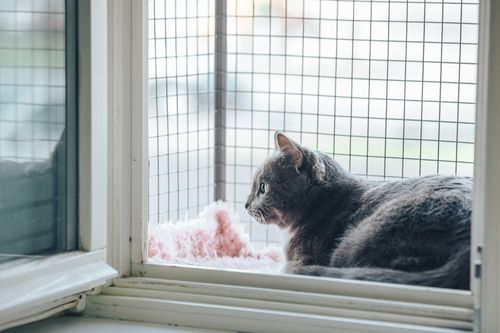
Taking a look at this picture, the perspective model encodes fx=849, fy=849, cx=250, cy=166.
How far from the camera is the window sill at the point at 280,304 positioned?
1.40 metres

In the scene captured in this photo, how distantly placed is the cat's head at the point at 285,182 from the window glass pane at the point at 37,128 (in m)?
0.55

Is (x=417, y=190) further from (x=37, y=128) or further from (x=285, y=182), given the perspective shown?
(x=37, y=128)

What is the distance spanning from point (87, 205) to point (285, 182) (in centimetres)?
54

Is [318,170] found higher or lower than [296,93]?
lower

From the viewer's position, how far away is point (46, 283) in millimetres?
1363

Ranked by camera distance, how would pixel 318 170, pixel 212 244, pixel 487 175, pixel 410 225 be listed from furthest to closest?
pixel 212 244 < pixel 318 170 < pixel 410 225 < pixel 487 175

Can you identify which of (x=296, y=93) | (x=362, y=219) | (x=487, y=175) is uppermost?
(x=296, y=93)

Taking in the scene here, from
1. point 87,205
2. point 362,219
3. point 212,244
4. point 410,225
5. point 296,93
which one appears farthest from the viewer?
point 296,93

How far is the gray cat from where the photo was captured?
1.51m

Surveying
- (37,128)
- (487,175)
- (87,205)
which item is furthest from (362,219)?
(37,128)

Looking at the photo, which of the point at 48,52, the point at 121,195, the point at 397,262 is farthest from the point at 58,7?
the point at 397,262

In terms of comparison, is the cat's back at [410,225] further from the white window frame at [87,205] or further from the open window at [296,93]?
the white window frame at [87,205]

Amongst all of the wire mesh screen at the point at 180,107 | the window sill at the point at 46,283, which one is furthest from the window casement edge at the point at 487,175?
the wire mesh screen at the point at 180,107

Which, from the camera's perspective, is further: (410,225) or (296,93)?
(296,93)
